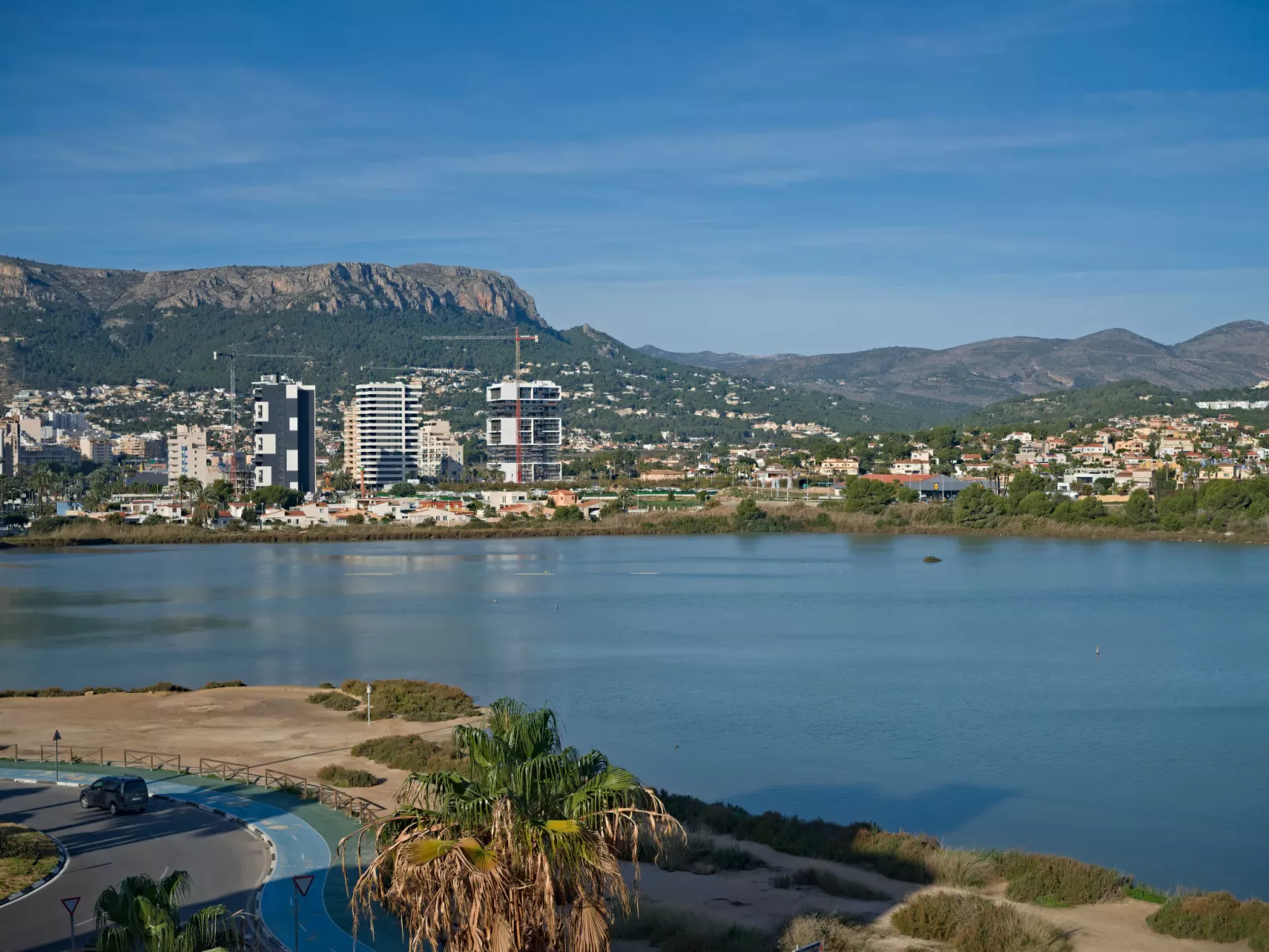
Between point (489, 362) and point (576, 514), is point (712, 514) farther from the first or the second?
point (489, 362)

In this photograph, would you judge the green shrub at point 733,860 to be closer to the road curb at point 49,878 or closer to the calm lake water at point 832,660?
the calm lake water at point 832,660

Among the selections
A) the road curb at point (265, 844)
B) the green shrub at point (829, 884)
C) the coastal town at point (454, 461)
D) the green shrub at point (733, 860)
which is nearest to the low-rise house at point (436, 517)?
the coastal town at point (454, 461)

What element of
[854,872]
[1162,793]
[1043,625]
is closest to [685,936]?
[854,872]

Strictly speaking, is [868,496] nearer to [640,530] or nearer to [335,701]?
[640,530]

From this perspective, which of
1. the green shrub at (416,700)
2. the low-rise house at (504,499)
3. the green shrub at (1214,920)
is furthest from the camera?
the low-rise house at (504,499)

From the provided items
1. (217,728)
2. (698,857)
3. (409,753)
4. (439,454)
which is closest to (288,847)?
(698,857)

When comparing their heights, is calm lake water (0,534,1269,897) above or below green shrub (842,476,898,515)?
below

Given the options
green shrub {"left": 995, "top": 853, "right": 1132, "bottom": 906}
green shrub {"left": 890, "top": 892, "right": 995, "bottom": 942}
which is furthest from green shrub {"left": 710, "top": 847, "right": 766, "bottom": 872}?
green shrub {"left": 995, "top": 853, "right": 1132, "bottom": 906}

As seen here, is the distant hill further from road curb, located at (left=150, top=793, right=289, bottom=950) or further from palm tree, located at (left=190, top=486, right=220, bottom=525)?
road curb, located at (left=150, top=793, right=289, bottom=950)
